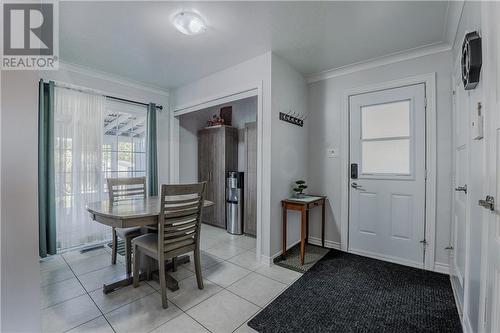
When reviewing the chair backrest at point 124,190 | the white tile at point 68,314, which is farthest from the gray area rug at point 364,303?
the chair backrest at point 124,190

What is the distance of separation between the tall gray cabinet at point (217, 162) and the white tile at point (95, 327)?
2.51 metres

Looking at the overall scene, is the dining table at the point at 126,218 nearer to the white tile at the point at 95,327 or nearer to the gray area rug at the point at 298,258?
the white tile at the point at 95,327

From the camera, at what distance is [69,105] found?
2936 mm

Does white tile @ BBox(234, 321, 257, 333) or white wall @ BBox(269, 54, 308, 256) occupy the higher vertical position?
white wall @ BBox(269, 54, 308, 256)

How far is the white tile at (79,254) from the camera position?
9.11 ft

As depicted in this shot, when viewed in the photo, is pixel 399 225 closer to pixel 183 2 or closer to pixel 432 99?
pixel 432 99

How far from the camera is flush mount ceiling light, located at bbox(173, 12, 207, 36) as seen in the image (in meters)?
1.99

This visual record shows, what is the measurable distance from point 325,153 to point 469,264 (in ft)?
6.47

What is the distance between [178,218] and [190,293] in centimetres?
72

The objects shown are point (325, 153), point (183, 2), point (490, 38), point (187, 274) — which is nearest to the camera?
point (490, 38)

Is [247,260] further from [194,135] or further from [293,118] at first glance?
[194,135]

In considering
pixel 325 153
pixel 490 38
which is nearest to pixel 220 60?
pixel 325 153

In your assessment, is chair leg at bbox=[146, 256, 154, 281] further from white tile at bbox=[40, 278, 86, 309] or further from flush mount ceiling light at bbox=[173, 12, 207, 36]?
flush mount ceiling light at bbox=[173, 12, 207, 36]

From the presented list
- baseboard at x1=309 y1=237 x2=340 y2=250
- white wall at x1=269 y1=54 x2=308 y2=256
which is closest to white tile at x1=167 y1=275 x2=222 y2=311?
white wall at x1=269 y1=54 x2=308 y2=256
